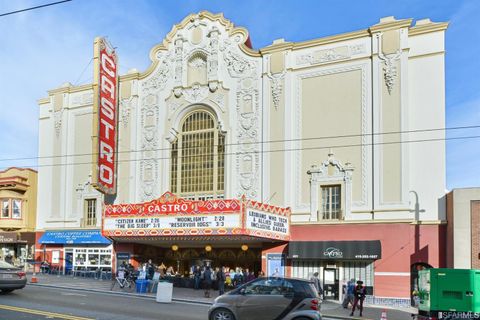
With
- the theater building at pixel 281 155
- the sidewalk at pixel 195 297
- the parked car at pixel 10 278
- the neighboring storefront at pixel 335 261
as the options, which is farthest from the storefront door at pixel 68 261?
the parked car at pixel 10 278

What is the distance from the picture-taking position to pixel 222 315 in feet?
51.8

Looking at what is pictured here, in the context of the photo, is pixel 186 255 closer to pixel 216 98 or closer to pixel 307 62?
pixel 216 98

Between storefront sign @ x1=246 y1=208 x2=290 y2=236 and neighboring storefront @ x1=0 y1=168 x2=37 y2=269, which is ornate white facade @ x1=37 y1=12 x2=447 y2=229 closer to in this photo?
storefront sign @ x1=246 y1=208 x2=290 y2=236

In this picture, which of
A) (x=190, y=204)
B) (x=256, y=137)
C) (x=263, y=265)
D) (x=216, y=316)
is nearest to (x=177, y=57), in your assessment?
(x=256, y=137)

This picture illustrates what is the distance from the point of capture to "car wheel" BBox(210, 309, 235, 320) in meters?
15.6

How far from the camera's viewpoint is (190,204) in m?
30.5

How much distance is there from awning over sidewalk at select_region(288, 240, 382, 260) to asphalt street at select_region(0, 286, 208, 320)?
873 cm

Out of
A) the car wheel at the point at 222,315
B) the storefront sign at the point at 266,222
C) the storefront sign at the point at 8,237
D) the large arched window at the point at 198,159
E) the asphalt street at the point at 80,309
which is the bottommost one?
the asphalt street at the point at 80,309

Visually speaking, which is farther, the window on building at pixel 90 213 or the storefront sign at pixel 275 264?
the window on building at pixel 90 213

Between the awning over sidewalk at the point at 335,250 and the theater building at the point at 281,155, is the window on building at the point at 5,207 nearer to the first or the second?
the theater building at the point at 281,155

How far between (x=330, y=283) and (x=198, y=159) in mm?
11008

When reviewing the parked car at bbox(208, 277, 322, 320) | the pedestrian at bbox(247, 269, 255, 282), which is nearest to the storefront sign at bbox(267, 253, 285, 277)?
the pedestrian at bbox(247, 269, 255, 282)

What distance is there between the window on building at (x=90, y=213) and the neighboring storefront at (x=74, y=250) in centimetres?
86

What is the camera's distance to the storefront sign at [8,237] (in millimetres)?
42875
